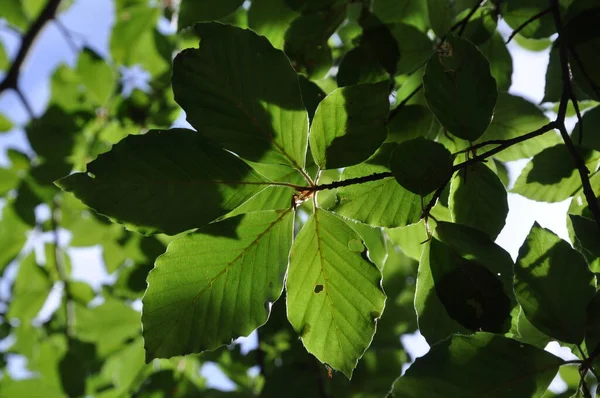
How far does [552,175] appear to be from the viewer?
2.52ft

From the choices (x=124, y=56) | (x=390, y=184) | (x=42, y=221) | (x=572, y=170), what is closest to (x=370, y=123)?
(x=390, y=184)

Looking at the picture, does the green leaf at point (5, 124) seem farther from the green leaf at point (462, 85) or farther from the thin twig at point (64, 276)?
the green leaf at point (462, 85)

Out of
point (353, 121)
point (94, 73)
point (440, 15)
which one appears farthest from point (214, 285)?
point (94, 73)

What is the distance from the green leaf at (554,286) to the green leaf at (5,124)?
1923mm

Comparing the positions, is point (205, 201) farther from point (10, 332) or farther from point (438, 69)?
point (10, 332)

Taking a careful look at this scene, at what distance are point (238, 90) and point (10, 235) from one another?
4.86ft

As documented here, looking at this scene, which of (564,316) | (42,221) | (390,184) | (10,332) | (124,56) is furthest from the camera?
(10,332)

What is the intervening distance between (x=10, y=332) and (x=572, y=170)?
81.6 inches

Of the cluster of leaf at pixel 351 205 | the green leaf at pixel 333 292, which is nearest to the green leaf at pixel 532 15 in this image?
the cluster of leaf at pixel 351 205

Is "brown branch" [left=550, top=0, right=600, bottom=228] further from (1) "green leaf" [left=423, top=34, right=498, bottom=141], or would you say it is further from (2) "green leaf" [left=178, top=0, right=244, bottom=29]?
(2) "green leaf" [left=178, top=0, right=244, bottom=29]

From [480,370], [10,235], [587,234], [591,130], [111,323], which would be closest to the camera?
[480,370]

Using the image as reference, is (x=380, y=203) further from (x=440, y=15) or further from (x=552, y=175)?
(x=440, y=15)

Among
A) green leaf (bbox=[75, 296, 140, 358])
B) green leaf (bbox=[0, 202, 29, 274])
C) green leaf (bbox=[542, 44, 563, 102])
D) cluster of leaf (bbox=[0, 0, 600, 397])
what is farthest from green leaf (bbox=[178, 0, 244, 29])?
green leaf (bbox=[0, 202, 29, 274])

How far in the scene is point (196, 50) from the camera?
23.2 inches
